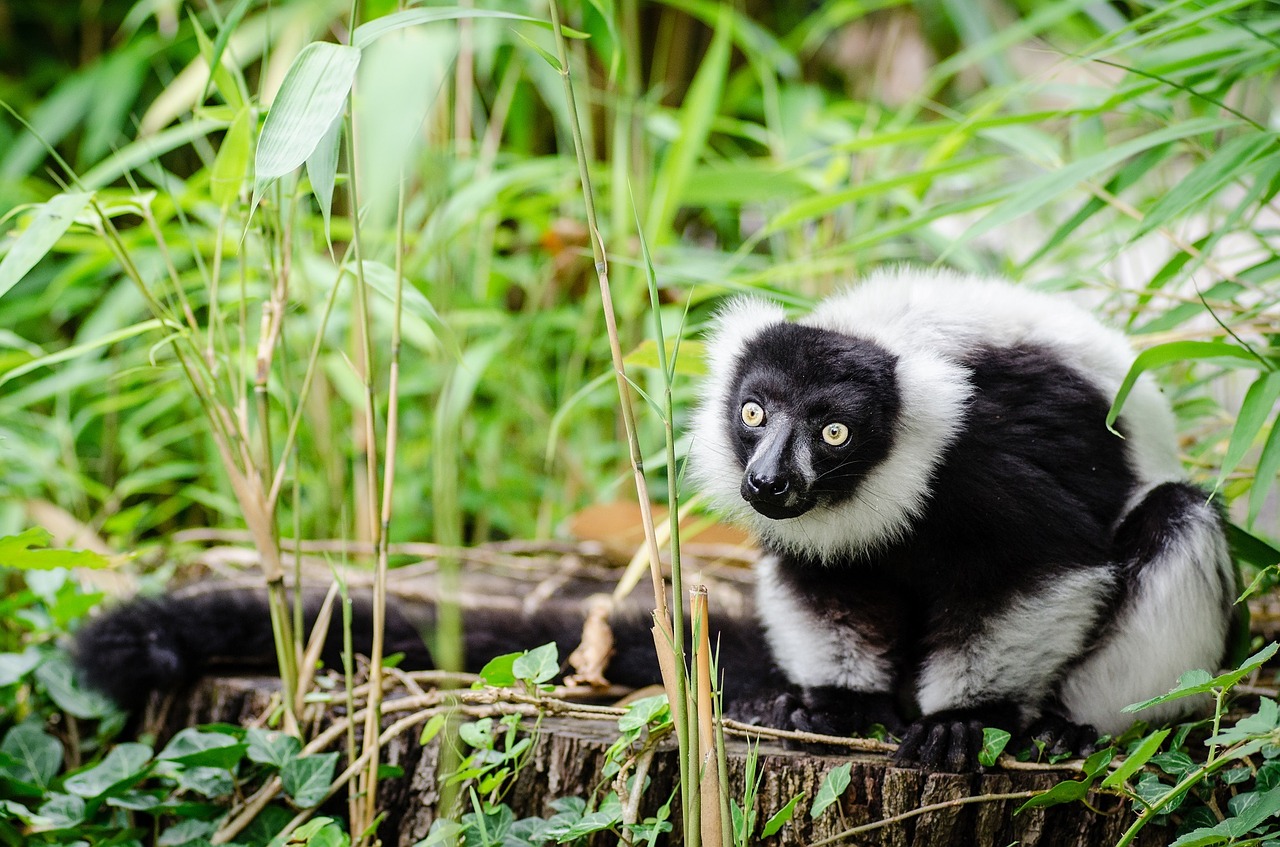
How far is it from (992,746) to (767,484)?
1.78 ft

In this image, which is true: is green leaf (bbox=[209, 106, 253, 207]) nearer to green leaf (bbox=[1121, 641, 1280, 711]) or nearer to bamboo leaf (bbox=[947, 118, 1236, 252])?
bamboo leaf (bbox=[947, 118, 1236, 252])

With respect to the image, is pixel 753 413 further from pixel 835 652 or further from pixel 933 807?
pixel 933 807

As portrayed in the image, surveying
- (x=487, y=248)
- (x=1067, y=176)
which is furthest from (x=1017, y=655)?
(x=487, y=248)

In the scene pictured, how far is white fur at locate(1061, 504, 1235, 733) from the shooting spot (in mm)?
1855

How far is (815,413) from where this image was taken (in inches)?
74.6

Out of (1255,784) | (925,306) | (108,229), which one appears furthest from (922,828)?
(108,229)

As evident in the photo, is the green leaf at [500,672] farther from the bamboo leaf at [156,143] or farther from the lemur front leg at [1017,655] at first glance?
the bamboo leaf at [156,143]

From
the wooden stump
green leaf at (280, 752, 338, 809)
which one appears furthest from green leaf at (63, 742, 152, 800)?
the wooden stump

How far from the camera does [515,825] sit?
166cm

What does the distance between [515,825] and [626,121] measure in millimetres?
2240

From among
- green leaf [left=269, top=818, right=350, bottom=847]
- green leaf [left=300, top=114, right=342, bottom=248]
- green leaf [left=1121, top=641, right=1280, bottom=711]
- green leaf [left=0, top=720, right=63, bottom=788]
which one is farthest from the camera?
green leaf [left=0, top=720, right=63, bottom=788]

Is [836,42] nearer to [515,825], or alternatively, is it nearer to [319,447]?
[319,447]

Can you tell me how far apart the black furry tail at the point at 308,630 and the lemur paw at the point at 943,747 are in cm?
37

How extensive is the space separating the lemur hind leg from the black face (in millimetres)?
496
